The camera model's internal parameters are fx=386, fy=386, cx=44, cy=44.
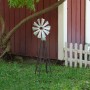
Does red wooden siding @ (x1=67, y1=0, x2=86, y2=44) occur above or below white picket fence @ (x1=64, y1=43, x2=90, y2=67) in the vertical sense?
above

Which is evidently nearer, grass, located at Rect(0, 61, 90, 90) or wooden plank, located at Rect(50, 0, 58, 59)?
grass, located at Rect(0, 61, 90, 90)

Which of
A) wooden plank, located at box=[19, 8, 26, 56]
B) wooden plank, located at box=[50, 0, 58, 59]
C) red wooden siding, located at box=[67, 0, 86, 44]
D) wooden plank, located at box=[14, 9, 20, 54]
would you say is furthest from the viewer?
wooden plank, located at box=[14, 9, 20, 54]

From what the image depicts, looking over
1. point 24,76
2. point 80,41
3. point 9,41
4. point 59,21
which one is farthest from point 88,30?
point 24,76

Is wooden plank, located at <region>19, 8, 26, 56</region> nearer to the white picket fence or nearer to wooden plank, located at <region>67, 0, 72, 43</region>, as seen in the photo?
wooden plank, located at <region>67, 0, 72, 43</region>

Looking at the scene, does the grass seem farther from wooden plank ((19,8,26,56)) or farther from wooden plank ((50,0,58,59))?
wooden plank ((19,8,26,56))

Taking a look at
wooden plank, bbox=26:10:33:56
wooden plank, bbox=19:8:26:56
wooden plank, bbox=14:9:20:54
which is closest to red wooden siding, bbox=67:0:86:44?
wooden plank, bbox=26:10:33:56

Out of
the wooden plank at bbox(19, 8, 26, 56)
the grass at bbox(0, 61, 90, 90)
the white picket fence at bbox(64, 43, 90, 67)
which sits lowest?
the grass at bbox(0, 61, 90, 90)

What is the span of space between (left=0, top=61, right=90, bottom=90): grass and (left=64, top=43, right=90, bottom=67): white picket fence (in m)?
0.64

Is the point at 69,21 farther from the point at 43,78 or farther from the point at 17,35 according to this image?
the point at 43,78

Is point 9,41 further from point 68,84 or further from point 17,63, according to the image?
point 68,84

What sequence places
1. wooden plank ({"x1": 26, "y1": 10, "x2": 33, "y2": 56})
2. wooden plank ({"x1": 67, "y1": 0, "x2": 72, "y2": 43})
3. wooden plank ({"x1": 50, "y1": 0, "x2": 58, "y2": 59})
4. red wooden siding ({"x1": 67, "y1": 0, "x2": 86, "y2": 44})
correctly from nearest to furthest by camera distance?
1. wooden plank ({"x1": 50, "y1": 0, "x2": 58, "y2": 59})
2. wooden plank ({"x1": 67, "y1": 0, "x2": 72, "y2": 43})
3. red wooden siding ({"x1": 67, "y1": 0, "x2": 86, "y2": 44})
4. wooden plank ({"x1": 26, "y1": 10, "x2": 33, "y2": 56})

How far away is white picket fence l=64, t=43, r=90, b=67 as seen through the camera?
37.4 feet

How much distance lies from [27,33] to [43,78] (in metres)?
3.65

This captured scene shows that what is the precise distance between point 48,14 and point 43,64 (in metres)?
1.68
